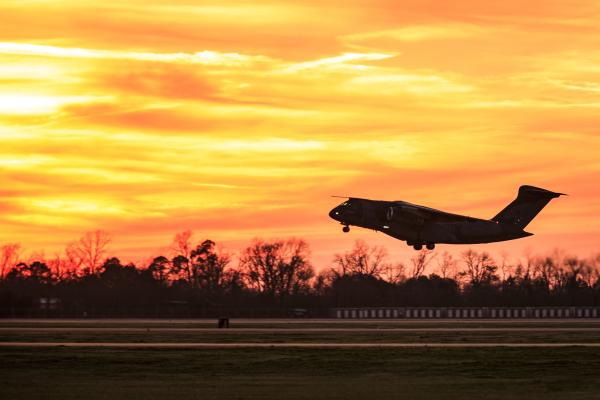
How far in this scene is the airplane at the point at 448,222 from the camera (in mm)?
89438

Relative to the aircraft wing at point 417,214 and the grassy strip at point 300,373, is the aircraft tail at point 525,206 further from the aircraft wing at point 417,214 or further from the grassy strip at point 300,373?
the grassy strip at point 300,373

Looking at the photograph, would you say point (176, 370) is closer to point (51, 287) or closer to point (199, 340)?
point (199, 340)

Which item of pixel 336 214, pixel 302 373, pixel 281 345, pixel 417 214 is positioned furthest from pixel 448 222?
pixel 302 373

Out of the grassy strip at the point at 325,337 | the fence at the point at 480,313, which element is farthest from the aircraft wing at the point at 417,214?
the fence at the point at 480,313

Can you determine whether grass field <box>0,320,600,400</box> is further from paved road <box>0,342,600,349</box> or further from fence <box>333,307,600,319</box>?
fence <box>333,307,600,319</box>

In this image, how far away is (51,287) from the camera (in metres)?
195

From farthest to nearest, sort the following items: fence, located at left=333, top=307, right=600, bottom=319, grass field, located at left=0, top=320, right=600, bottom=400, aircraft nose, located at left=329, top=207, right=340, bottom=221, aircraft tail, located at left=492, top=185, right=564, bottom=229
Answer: fence, located at left=333, top=307, right=600, bottom=319
aircraft tail, located at left=492, top=185, right=564, bottom=229
aircraft nose, located at left=329, top=207, right=340, bottom=221
grass field, located at left=0, top=320, right=600, bottom=400

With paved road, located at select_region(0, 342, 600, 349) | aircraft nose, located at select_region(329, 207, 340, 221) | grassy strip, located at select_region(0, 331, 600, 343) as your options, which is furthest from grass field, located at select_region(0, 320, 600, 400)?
aircraft nose, located at select_region(329, 207, 340, 221)

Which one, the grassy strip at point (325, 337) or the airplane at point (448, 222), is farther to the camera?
the airplane at point (448, 222)

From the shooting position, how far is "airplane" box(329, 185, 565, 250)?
8944 centimetres

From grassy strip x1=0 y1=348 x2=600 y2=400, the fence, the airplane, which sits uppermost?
the airplane

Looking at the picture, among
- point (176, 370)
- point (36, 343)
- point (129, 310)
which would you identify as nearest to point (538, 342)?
point (176, 370)

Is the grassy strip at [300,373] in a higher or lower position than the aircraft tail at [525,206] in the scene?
lower

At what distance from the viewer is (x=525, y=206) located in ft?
307
